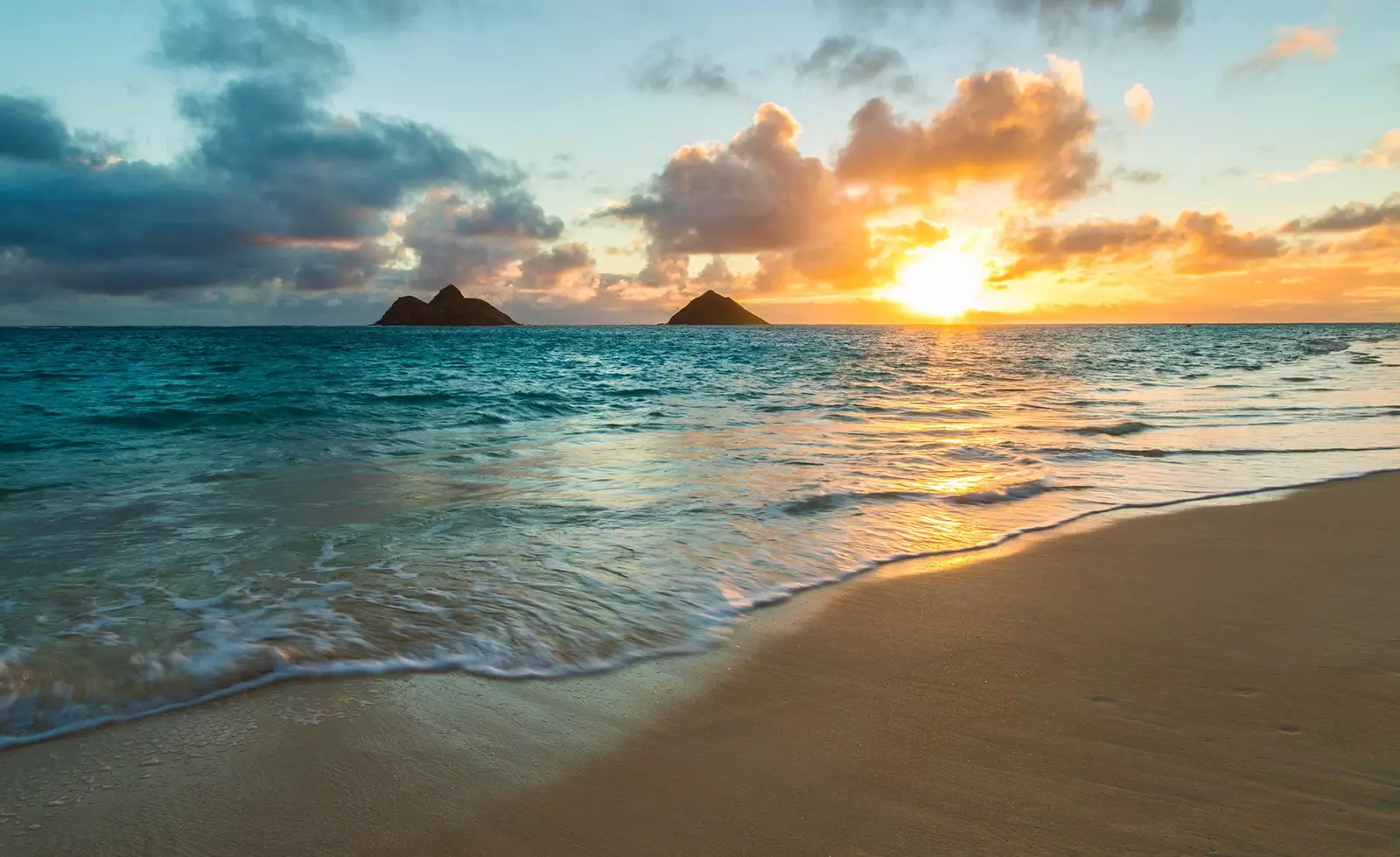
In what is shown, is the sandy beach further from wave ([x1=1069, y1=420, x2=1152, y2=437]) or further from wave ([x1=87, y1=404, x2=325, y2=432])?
wave ([x1=87, y1=404, x2=325, y2=432])

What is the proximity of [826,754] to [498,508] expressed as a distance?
18.4 ft

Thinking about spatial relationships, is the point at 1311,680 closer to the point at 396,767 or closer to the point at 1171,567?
the point at 1171,567

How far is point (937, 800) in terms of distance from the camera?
2.72 meters

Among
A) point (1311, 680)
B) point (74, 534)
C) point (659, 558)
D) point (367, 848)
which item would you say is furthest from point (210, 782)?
point (74, 534)

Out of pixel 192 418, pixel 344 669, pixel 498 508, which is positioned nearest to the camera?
pixel 344 669

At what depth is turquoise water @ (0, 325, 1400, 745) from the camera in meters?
4.27

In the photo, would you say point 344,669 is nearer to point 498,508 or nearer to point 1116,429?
point 498,508

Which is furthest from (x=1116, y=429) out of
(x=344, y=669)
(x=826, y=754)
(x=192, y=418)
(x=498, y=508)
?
(x=192, y=418)

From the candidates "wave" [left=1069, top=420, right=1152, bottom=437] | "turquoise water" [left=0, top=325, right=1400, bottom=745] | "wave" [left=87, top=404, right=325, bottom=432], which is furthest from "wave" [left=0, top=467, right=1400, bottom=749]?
"wave" [left=87, top=404, right=325, bottom=432]

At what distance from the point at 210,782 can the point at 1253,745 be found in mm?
4187

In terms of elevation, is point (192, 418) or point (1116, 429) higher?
point (1116, 429)

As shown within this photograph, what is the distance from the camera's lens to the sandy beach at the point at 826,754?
254cm

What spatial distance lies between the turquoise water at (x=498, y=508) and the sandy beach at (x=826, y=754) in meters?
0.52

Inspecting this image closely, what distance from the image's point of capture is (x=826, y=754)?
3.05m
